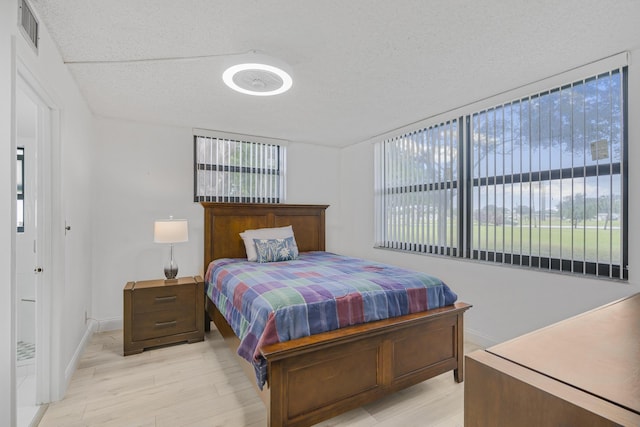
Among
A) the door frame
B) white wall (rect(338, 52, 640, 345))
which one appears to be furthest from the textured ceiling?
white wall (rect(338, 52, 640, 345))

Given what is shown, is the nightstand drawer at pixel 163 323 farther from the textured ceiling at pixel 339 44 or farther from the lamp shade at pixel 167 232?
the textured ceiling at pixel 339 44

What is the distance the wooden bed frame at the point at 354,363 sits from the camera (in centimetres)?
162

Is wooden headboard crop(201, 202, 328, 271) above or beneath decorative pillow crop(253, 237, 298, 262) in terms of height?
above

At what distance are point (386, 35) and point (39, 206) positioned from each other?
2540 mm

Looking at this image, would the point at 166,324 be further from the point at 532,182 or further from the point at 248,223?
the point at 532,182

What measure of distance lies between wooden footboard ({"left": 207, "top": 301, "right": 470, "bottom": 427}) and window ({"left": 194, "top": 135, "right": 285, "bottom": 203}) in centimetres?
213

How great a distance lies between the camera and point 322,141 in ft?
14.7

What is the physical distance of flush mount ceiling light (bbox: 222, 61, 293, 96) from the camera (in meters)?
2.04

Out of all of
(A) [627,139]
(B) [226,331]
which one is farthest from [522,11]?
(B) [226,331]

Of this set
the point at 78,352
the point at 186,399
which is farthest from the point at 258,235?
the point at 78,352

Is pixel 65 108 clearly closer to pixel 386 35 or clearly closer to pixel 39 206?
pixel 39 206

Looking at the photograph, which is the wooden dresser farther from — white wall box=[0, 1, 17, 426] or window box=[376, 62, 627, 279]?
white wall box=[0, 1, 17, 426]

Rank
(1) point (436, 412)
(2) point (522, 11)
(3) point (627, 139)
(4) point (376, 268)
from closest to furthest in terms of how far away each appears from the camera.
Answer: (2) point (522, 11) → (1) point (436, 412) → (3) point (627, 139) → (4) point (376, 268)

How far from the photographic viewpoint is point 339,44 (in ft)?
6.38
